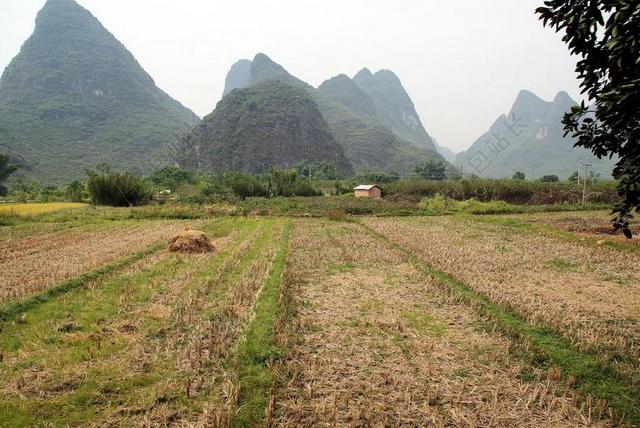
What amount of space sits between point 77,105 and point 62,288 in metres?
118

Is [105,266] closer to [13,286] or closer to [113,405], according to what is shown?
[13,286]

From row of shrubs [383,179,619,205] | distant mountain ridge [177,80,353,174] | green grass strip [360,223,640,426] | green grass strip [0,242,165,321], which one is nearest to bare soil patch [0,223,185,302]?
green grass strip [0,242,165,321]

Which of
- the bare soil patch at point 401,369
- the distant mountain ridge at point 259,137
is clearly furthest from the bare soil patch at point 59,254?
the distant mountain ridge at point 259,137

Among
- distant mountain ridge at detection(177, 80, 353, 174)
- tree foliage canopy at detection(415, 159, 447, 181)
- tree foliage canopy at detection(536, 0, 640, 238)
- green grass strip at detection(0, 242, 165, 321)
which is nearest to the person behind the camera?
tree foliage canopy at detection(536, 0, 640, 238)

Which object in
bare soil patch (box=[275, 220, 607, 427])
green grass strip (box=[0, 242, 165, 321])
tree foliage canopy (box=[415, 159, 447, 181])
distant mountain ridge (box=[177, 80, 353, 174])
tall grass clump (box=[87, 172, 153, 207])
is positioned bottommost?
bare soil patch (box=[275, 220, 607, 427])

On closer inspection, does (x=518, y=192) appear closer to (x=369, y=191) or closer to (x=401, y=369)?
(x=369, y=191)

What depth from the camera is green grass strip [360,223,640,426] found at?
434 centimetres

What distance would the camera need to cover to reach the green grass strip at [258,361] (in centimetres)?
402

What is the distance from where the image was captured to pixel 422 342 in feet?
19.6

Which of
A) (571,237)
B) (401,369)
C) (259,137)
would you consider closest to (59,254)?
(401,369)

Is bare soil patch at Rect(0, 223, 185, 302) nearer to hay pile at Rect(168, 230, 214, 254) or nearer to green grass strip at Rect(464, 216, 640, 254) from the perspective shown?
hay pile at Rect(168, 230, 214, 254)

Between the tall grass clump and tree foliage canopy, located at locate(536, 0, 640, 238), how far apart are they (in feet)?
114

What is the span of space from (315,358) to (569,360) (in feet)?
11.4

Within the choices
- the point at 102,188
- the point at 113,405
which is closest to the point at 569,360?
the point at 113,405
